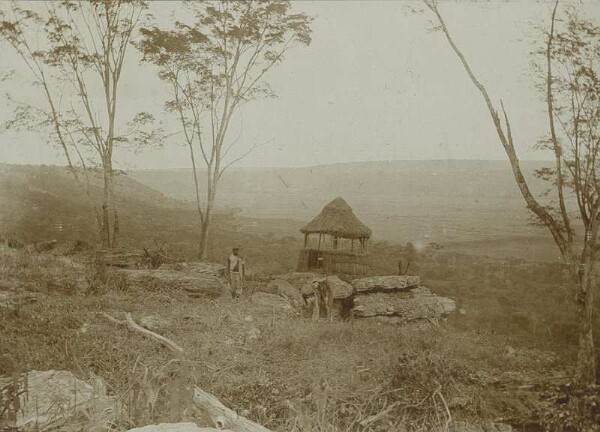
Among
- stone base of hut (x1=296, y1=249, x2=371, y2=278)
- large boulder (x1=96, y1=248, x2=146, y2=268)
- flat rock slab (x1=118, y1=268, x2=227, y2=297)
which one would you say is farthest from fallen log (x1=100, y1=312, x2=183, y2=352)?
stone base of hut (x1=296, y1=249, x2=371, y2=278)

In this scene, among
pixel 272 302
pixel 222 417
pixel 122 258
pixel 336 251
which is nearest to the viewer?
pixel 222 417

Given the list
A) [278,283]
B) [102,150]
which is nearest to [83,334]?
[278,283]

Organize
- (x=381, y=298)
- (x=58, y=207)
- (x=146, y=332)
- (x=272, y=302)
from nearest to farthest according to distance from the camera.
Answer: (x=146, y=332), (x=272, y=302), (x=381, y=298), (x=58, y=207)

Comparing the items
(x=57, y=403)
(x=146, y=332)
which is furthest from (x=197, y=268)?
(x=57, y=403)

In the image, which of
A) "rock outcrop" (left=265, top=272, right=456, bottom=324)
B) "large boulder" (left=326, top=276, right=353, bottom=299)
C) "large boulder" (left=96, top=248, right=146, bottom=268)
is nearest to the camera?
"large boulder" (left=96, top=248, right=146, bottom=268)

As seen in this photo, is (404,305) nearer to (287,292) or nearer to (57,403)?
(287,292)

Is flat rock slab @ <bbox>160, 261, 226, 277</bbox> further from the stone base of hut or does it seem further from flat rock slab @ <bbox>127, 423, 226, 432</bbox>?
flat rock slab @ <bbox>127, 423, 226, 432</bbox>
